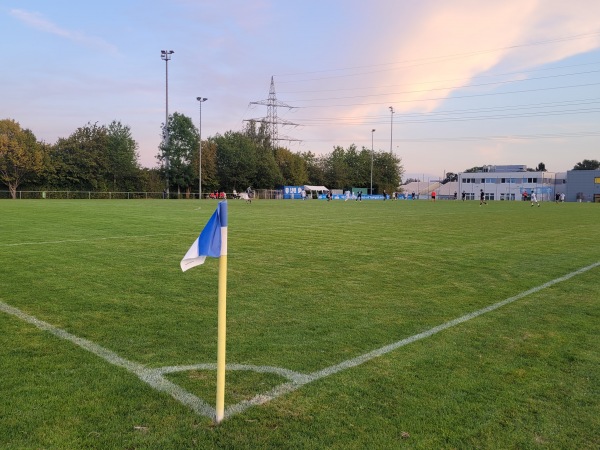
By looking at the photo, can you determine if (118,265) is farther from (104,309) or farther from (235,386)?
(235,386)

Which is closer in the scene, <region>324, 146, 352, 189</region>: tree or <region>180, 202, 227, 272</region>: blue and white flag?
<region>180, 202, 227, 272</region>: blue and white flag

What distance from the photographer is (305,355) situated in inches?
179

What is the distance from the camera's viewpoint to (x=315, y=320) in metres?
5.75

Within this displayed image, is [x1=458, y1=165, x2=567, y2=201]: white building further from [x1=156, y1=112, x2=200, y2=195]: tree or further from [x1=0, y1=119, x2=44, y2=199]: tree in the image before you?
[x1=0, y1=119, x2=44, y2=199]: tree

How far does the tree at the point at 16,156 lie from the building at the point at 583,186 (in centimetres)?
10230

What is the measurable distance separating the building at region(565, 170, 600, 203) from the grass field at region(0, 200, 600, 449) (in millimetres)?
102241

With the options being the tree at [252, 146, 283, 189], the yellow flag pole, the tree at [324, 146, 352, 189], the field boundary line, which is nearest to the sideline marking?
the field boundary line

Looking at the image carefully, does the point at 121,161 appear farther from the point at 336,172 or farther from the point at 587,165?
the point at 587,165

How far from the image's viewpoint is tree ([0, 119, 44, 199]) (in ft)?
201

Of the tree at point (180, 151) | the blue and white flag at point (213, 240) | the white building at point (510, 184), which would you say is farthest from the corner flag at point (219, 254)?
the white building at point (510, 184)

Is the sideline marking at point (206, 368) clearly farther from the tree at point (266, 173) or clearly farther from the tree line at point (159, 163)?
the tree at point (266, 173)

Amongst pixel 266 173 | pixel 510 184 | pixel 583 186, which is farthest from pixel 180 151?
pixel 583 186

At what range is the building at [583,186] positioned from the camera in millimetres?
94769

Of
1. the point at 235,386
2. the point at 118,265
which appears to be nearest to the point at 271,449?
the point at 235,386
